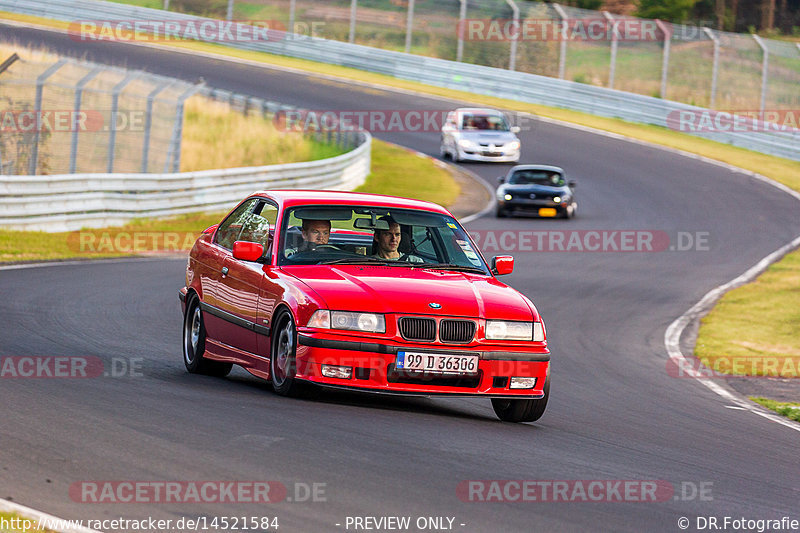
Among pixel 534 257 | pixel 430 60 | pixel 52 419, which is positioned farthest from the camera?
pixel 430 60

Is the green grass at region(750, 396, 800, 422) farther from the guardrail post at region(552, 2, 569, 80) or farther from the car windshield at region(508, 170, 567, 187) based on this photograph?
the guardrail post at region(552, 2, 569, 80)

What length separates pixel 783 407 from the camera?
450 inches

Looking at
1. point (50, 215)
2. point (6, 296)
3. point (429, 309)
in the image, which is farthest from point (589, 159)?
point (429, 309)

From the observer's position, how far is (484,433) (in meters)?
8.02

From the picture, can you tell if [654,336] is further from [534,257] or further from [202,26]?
[202,26]

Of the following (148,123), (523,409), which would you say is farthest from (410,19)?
(523,409)

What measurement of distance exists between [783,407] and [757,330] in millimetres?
6027

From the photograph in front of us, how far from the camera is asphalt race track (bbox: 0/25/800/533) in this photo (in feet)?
19.6

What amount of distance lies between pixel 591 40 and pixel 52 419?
39.1 metres

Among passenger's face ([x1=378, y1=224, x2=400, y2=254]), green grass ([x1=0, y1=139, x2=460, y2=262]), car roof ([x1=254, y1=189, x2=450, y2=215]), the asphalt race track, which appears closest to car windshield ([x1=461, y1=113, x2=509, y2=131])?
green grass ([x1=0, y1=139, x2=460, y2=262])

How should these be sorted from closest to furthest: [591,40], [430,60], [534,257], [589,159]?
[534,257], [589,159], [591,40], [430,60]

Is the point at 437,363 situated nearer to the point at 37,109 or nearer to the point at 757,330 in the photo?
the point at 757,330

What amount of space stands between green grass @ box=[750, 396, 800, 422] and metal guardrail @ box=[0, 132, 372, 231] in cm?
1246

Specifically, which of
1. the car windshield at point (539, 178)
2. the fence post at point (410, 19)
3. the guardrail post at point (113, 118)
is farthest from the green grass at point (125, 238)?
the fence post at point (410, 19)
